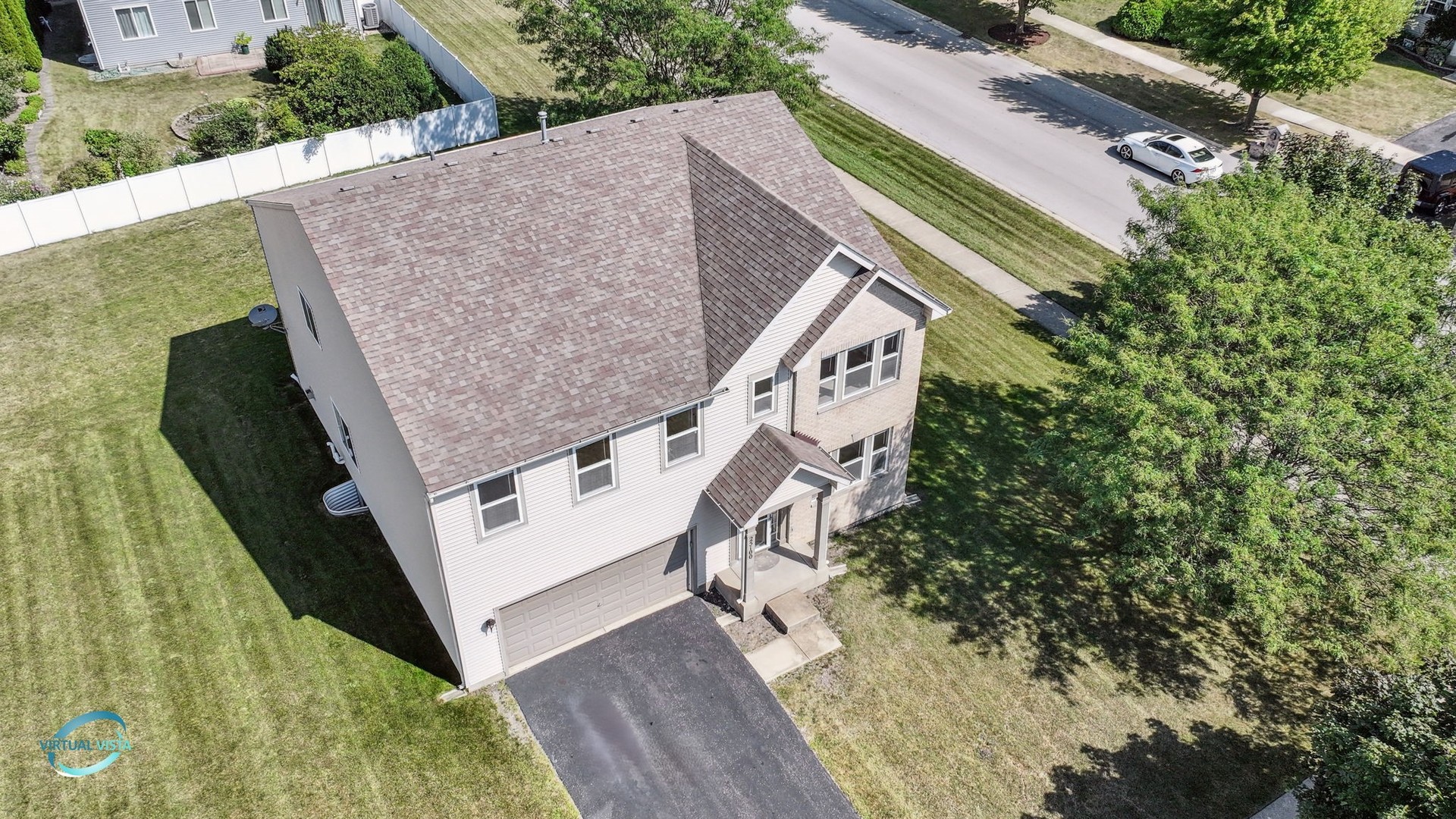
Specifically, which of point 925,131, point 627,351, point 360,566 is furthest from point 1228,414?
point 925,131

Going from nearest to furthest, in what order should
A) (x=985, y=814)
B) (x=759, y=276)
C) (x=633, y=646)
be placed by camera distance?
(x=985, y=814), (x=759, y=276), (x=633, y=646)

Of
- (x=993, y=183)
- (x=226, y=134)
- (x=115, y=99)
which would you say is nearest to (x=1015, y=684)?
(x=993, y=183)

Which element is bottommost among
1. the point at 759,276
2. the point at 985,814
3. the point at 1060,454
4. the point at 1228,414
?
the point at 985,814

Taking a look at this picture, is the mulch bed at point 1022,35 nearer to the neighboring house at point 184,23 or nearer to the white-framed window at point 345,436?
the neighboring house at point 184,23

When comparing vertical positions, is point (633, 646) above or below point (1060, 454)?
below

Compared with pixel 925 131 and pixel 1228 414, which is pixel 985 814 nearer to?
pixel 1228 414

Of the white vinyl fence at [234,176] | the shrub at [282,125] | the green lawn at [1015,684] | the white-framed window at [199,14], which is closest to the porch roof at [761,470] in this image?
the green lawn at [1015,684]
